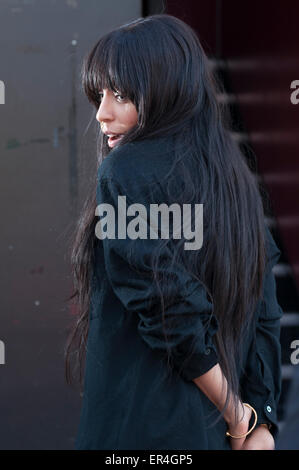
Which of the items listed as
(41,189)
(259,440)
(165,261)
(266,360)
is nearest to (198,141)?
(165,261)

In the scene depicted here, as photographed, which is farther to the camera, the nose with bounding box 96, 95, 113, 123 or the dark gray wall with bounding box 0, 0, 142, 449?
the dark gray wall with bounding box 0, 0, 142, 449

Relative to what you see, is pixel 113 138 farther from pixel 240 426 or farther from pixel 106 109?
pixel 240 426

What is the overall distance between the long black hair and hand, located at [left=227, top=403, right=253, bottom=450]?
0.08m

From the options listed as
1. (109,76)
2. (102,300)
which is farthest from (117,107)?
(102,300)

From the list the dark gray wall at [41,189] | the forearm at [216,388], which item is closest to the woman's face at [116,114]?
the forearm at [216,388]

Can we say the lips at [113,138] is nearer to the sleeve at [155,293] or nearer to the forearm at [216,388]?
the sleeve at [155,293]

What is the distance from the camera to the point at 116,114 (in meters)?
1.45

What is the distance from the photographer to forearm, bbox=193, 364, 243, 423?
138 centimetres

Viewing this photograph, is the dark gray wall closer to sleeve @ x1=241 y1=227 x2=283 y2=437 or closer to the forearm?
sleeve @ x1=241 y1=227 x2=283 y2=437

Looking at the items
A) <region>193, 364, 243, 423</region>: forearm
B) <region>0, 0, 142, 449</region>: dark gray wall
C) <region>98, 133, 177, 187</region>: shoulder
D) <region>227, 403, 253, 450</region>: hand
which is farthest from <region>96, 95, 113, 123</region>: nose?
<region>0, 0, 142, 449</region>: dark gray wall

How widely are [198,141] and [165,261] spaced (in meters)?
0.27

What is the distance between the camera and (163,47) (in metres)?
1.39

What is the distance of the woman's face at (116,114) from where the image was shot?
1.43 meters

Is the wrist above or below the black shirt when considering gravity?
below
